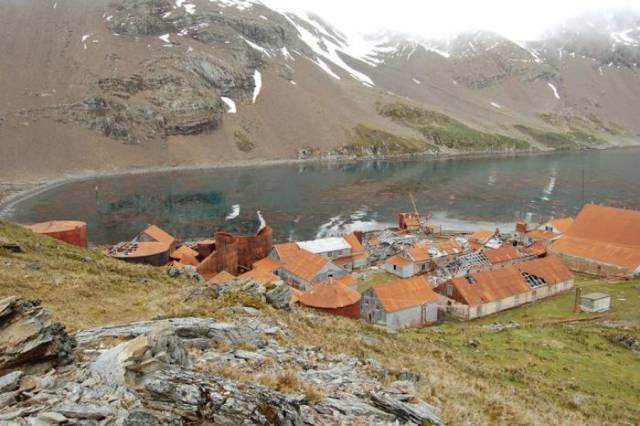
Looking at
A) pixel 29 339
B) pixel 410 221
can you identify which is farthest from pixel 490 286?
pixel 29 339

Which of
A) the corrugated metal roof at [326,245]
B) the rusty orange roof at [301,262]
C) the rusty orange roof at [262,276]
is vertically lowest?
the corrugated metal roof at [326,245]

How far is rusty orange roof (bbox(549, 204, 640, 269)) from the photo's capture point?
5331 cm

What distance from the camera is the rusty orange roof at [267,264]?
49.9m

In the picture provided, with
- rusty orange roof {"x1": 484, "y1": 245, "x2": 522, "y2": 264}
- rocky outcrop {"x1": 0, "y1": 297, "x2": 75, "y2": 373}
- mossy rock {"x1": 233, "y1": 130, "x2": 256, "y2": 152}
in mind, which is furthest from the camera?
mossy rock {"x1": 233, "y1": 130, "x2": 256, "y2": 152}

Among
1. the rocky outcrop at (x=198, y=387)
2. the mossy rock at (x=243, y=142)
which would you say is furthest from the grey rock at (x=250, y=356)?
the mossy rock at (x=243, y=142)

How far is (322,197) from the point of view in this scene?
109062 millimetres

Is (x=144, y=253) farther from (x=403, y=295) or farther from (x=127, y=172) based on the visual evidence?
(x=127, y=172)

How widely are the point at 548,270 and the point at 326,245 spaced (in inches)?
935

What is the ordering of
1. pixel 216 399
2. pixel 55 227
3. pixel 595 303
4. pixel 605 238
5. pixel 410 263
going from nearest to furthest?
1. pixel 216 399
2. pixel 595 303
3. pixel 55 227
4. pixel 410 263
5. pixel 605 238

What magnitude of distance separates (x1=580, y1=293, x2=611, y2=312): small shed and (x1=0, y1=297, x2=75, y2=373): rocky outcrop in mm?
39203

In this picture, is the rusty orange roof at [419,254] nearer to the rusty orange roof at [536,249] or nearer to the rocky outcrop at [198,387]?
the rusty orange roof at [536,249]

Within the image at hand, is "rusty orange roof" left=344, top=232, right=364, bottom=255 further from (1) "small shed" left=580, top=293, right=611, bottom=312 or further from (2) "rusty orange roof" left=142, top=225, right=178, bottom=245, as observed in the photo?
(1) "small shed" left=580, top=293, right=611, bottom=312

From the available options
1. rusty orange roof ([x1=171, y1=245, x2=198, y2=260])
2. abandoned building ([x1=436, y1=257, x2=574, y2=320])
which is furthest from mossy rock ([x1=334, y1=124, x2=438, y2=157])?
abandoned building ([x1=436, y1=257, x2=574, y2=320])

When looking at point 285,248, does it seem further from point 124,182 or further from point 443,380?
point 124,182
